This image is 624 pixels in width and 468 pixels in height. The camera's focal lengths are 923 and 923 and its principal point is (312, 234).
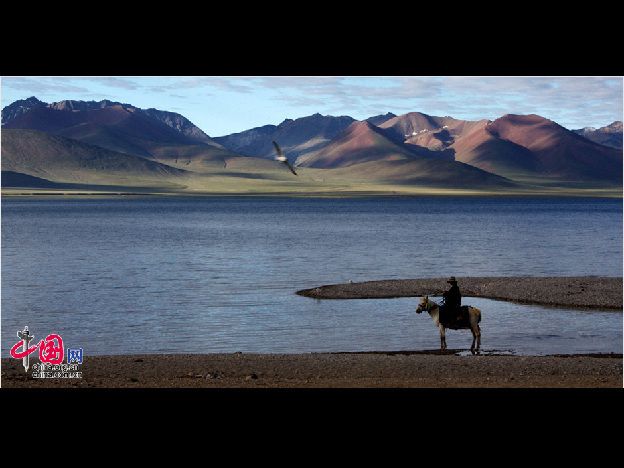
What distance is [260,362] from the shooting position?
707 inches

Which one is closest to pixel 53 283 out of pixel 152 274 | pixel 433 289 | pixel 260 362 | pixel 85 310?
pixel 152 274

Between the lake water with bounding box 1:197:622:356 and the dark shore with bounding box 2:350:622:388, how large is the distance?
2.81m

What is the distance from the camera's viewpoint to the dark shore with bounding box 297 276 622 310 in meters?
29.7

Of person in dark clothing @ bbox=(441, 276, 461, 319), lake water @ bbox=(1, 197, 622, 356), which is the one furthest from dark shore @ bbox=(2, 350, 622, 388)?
lake water @ bbox=(1, 197, 622, 356)

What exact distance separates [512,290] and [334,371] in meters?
16.9

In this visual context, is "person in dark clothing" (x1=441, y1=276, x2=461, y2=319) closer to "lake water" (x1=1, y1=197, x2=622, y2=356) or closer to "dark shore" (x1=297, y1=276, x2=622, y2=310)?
"lake water" (x1=1, y1=197, x2=622, y2=356)

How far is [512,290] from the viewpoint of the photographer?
32.4 metres

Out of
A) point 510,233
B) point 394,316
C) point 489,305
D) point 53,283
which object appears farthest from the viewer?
point 510,233

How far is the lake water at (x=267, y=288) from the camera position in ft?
75.0

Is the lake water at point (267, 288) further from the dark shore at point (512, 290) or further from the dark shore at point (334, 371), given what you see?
the dark shore at point (334, 371)

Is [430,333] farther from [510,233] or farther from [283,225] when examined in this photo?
[283,225]

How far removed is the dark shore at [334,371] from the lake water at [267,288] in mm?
2812

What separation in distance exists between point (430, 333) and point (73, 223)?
77978 millimetres

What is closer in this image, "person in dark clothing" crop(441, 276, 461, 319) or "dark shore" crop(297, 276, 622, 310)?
"person in dark clothing" crop(441, 276, 461, 319)
